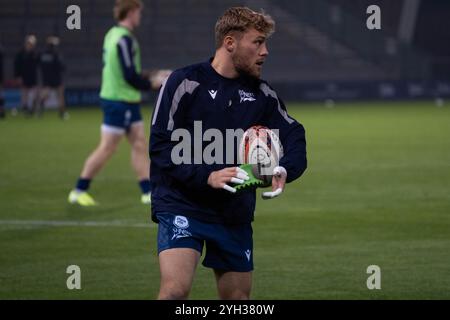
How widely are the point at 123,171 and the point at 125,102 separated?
4.37 m

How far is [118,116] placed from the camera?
47.7 ft

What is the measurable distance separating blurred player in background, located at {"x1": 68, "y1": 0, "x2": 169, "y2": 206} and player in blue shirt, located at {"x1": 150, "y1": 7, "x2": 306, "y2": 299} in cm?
716

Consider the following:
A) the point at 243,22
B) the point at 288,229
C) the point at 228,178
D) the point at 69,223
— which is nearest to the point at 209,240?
the point at 228,178

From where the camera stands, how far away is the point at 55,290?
9.45m

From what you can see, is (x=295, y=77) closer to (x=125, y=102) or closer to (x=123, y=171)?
(x=123, y=171)

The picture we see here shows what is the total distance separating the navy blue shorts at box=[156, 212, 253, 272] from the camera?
272 inches

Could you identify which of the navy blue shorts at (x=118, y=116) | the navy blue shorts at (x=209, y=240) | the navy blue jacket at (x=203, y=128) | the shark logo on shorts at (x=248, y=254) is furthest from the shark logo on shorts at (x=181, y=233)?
the navy blue shorts at (x=118, y=116)

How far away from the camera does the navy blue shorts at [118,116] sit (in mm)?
14531

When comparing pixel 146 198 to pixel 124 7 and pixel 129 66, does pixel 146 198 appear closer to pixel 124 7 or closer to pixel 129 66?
pixel 129 66

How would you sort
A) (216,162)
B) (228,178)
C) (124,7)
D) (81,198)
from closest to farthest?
(228,178)
(216,162)
(124,7)
(81,198)

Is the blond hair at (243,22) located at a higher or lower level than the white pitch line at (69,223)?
higher

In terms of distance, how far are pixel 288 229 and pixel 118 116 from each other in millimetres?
3134

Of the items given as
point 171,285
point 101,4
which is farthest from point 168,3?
point 171,285

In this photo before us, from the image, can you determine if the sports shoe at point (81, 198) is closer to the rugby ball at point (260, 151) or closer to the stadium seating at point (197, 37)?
the rugby ball at point (260, 151)
